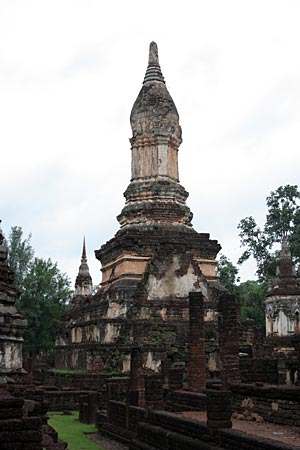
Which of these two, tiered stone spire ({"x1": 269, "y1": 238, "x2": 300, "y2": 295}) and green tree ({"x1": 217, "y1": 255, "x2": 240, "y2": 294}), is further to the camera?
green tree ({"x1": 217, "y1": 255, "x2": 240, "y2": 294})

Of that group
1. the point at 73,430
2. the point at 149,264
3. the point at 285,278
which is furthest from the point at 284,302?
the point at 73,430

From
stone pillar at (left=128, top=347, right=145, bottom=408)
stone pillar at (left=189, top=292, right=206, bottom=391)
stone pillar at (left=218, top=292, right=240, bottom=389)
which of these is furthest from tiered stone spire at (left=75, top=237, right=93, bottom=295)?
stone pillar at (left=218, top=292, right=240, bottom=389)

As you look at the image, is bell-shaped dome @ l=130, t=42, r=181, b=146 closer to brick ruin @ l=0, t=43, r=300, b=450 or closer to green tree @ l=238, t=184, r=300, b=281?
brick ruin @ l=0, t=43, r=300, b=450

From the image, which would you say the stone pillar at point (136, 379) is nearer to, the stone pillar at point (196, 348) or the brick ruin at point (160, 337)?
the brick ruin at point (160, 337)

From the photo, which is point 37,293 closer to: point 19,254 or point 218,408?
point 19,254

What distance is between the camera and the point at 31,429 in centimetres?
571

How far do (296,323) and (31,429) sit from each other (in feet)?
83.3

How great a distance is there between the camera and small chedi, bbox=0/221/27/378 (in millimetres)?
9031

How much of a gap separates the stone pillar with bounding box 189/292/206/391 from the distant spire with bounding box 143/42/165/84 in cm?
1354

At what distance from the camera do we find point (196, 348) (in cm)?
1468

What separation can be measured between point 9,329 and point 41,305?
28.5 m

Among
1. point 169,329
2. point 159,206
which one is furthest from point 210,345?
point 159,206

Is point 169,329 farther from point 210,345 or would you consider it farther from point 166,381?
point 166,381

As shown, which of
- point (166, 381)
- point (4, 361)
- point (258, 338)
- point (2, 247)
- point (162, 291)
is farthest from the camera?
point (162, 291)
